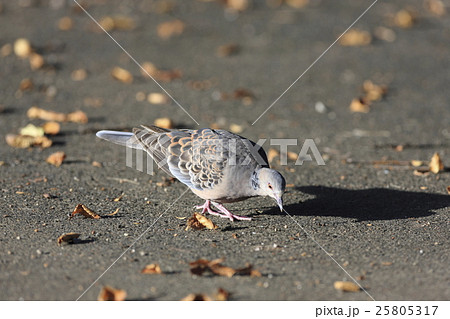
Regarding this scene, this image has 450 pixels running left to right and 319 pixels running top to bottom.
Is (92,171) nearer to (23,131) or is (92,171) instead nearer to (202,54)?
(23,131)

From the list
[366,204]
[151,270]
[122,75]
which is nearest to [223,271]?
[151,270]

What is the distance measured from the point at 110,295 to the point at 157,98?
4.63 meters

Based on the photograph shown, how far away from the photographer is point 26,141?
671 centimetres

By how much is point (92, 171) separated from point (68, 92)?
2572mm

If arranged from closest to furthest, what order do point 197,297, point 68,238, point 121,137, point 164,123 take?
point 197,297 < point 68,238 < point 121,137 < point 164,123

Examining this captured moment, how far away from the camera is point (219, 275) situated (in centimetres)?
420

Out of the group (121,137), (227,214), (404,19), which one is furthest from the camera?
(404,19)

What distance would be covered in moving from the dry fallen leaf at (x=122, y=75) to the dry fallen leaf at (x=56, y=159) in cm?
269

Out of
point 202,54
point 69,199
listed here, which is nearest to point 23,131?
point 69,199

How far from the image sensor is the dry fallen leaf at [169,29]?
10273mm

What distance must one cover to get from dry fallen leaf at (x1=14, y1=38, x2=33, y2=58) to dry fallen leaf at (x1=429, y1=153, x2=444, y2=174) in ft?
19.9

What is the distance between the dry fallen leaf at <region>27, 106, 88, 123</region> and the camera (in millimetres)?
7477

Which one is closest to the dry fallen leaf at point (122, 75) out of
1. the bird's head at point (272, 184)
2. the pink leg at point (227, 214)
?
the pink leg at point (227, 214)

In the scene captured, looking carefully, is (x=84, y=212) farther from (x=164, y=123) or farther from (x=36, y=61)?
(x=36, y=61)
